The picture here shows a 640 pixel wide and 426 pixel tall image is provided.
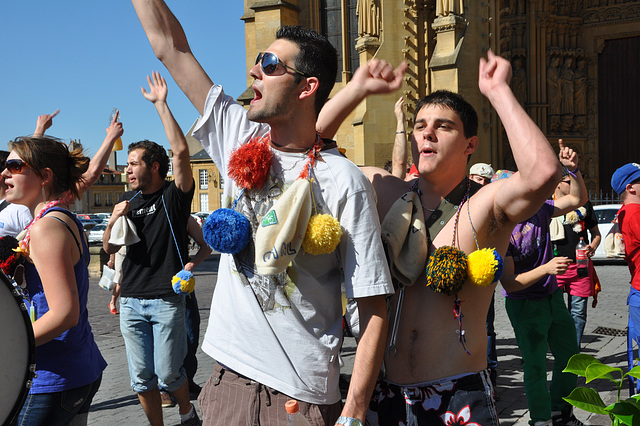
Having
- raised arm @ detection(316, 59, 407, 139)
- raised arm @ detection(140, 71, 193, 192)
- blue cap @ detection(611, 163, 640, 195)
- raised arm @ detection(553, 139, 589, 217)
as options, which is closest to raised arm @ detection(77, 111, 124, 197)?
raised arm @ detection(140, 71, 193, 192)

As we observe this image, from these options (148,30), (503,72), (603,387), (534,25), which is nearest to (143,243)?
(148,30)

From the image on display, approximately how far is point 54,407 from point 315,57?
184 centimetres

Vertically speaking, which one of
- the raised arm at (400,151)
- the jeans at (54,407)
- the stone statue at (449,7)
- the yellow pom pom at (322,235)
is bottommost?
the jeans at (54,407)

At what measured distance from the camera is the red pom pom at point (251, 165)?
7.37 feet

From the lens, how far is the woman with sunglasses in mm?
A: 2711

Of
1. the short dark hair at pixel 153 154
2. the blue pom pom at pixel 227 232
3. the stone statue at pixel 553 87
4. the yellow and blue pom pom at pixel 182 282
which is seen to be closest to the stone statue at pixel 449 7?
the stone statue at pixel 553 87

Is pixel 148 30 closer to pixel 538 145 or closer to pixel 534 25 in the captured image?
pixel 538 145

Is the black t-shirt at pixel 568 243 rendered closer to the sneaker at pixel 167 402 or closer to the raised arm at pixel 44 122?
the sneaker at pixel 167 402

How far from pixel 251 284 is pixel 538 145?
110 centimetres

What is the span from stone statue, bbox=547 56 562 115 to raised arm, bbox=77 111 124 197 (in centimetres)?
2115

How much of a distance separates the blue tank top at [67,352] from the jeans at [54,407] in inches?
1.1

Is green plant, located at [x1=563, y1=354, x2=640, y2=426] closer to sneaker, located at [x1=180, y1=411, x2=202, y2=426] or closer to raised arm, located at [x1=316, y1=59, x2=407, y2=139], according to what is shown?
raised arm, located at [x1=316, y1=59, x2=407, y2=139]

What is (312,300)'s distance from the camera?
7.20 feet

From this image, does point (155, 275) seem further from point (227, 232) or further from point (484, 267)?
point (484, 267)
